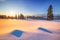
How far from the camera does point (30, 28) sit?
57.6 inches

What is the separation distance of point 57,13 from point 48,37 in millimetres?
384

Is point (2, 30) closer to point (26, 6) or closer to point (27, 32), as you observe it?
point (27, 32)

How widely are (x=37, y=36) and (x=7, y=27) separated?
465mm

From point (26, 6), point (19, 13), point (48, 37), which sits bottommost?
point (48, 37)

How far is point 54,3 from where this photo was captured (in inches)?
58.2

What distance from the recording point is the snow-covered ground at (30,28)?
55.6 inches

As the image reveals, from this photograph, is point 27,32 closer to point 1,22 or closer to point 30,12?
point 30,12

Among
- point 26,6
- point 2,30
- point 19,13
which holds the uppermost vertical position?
point 26,6

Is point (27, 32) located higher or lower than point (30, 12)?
lower

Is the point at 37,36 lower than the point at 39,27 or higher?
lower

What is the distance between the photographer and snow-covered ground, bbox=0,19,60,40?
1.41 meters

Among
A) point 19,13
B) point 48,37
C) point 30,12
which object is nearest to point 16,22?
point 19,13

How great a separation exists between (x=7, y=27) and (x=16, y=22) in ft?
0.50

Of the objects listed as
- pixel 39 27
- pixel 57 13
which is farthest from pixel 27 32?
pixel 57 13
